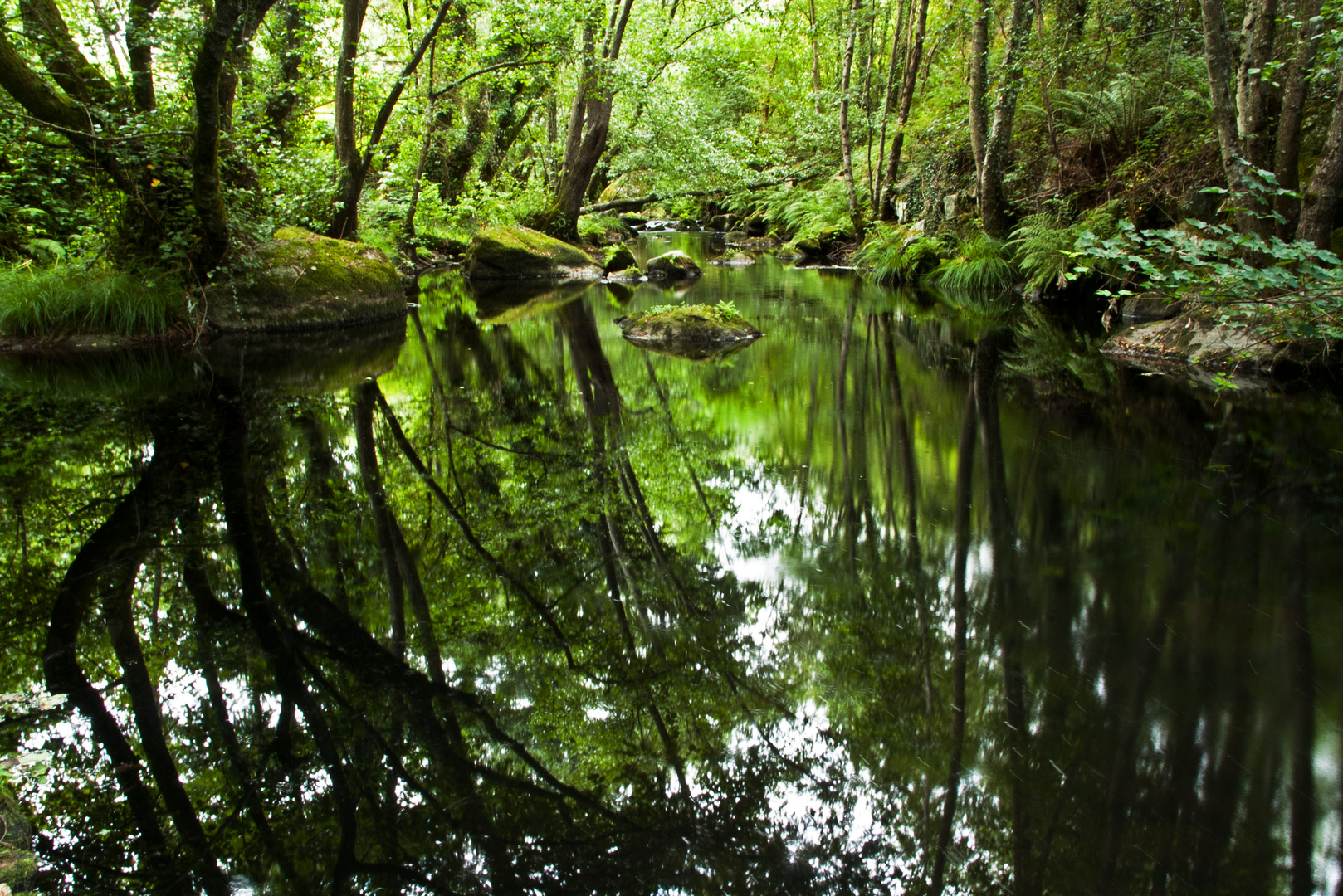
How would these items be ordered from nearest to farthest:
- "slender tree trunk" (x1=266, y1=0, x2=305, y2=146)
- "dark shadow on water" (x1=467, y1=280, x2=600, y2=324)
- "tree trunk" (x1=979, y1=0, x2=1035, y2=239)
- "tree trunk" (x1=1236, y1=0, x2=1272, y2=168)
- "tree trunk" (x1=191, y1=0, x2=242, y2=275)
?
1. "tree trunk" (x1=191, y1=0, x2=242, y2=275)
2. "tree trunk" (x1=1236, y1=0, x2=1272, y2=168)
3. "tree trunk" (x1=979, y1=0, x2=1035, y2=239)
4. "slender tree trunk" (x1=266, y1=0, x2=305, y2=146)
5. "dark shadow on water" (x1=467, y1=280, x2=600, y2=324)

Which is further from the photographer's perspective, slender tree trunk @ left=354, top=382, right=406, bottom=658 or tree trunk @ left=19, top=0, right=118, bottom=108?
tree trunk @ left=19, top=0, right=118, bottom=108

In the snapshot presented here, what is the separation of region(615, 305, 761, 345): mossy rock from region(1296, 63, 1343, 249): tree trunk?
526 centimetres

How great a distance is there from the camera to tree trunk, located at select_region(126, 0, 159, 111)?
8.11 metres

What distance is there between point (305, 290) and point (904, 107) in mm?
13313

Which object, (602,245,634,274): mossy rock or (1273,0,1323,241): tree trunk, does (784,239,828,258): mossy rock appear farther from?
(1273,0,1323,241): tree trunk

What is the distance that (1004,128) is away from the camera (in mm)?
12828

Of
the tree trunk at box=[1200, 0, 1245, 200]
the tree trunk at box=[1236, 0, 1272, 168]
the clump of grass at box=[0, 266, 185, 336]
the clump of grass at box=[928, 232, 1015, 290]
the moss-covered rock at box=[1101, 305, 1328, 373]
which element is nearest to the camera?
the moss-covered rock at box=[1101, 305, 1328, 373]

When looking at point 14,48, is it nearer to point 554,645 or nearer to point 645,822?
point 554,645

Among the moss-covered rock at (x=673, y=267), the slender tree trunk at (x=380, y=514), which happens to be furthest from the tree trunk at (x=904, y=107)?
the slender tree trunk at (x=380, y=514)

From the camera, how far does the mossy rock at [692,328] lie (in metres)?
9.34

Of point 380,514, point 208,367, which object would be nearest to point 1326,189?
point 380,514

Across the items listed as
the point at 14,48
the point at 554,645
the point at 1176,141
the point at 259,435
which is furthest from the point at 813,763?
the point at 1176,141

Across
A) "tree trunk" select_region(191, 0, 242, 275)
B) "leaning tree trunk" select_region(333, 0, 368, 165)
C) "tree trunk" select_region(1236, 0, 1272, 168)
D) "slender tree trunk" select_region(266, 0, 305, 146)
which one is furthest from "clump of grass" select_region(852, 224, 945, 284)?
"tree trunk" select_region(191, 0, 242, 275)

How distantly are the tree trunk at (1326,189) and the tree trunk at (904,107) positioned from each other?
998 centimetres
